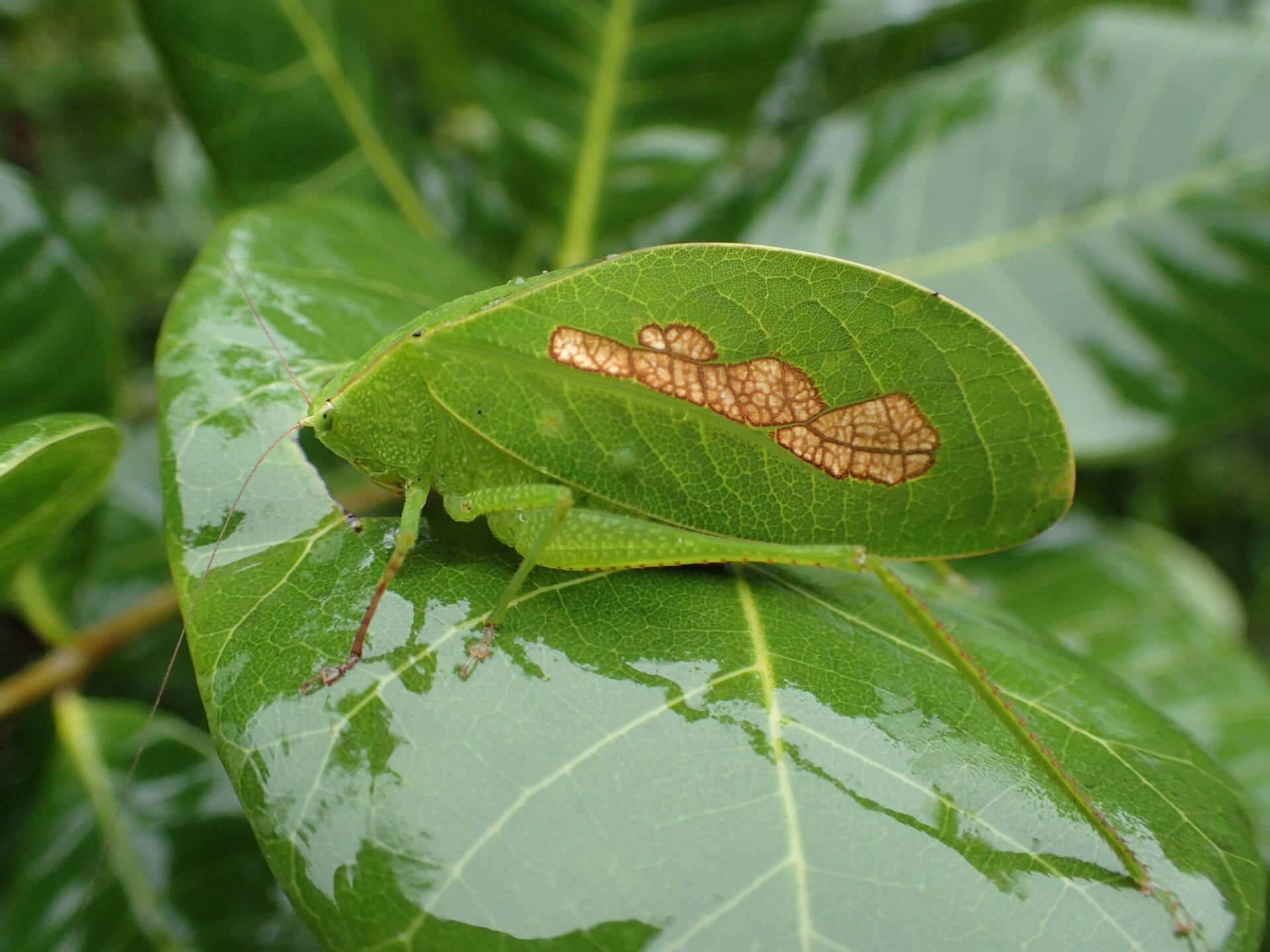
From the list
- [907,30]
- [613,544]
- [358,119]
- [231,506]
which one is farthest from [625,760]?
[907,30]

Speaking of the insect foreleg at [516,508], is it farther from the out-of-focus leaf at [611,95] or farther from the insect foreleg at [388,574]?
the out-of-focus leaf at [611,95]

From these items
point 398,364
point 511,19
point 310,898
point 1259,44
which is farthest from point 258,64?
point 1259,44

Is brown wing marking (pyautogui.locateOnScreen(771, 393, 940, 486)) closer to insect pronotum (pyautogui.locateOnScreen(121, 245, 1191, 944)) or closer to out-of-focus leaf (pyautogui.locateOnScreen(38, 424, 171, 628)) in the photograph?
insect pronotum (pyautogui.locateOnScreen(121, 245, 1191, 944))

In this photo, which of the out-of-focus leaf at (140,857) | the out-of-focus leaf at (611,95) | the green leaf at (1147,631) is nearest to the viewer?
the out-of-focus leaf at (140,857)

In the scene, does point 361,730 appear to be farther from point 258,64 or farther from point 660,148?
point 660,148

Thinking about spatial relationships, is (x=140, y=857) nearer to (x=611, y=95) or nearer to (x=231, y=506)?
(x=231, y=506)

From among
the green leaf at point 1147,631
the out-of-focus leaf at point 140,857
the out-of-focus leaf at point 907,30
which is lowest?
the out-of-focus leaf at point 140,857

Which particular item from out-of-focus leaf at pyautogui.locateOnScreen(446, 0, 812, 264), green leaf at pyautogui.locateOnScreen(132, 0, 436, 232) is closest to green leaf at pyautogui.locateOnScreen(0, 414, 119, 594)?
green leaf at pyautogui.locateOnScreen(132, 0, 436, 232)

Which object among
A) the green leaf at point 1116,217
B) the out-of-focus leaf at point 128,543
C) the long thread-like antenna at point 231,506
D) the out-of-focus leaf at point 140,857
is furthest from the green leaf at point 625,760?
the out-of-focus leaf at point 128,543
